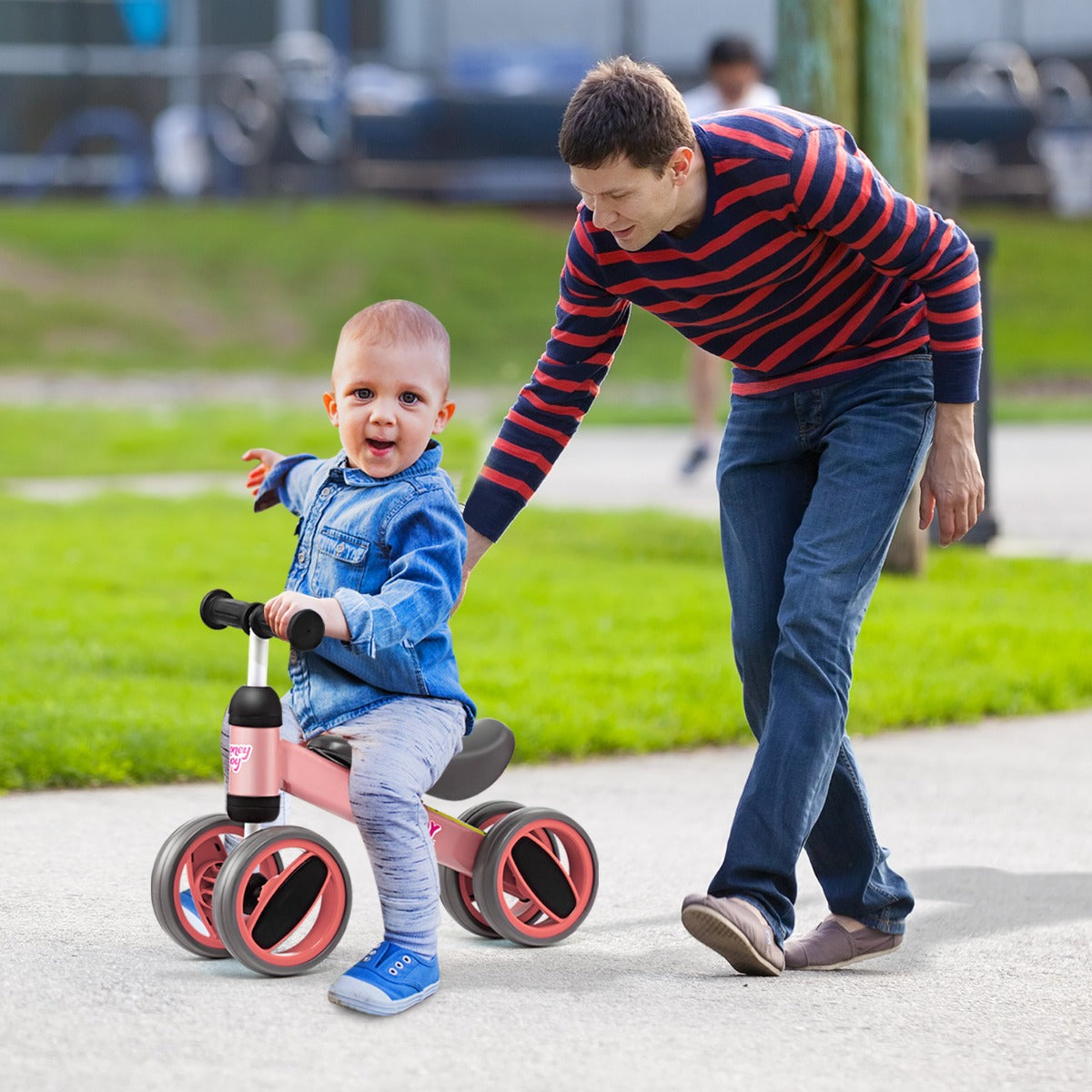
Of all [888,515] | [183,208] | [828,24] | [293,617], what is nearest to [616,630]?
[828,24]

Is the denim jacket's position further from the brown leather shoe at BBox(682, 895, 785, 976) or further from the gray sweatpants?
the brown leather shoe at BBox(682, 895, 785, 976)

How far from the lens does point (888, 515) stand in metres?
3.60

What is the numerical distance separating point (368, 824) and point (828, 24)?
542 centimetres

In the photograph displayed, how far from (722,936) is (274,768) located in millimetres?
847

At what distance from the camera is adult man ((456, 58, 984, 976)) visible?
3398 mm

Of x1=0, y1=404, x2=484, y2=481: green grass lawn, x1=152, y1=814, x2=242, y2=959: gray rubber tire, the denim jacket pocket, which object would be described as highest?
the denim jacket pocket

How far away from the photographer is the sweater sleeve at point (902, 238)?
3400 mm

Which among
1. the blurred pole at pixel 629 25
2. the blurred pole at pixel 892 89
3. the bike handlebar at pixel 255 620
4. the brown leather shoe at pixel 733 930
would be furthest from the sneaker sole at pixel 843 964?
the blurred pole at pixel 629 25

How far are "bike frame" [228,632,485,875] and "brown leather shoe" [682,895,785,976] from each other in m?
0.63

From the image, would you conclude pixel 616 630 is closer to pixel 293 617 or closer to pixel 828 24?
pixel 828 24

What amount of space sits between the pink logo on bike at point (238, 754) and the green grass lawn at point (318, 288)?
16.9m

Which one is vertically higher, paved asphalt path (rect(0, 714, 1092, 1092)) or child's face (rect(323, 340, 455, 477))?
child's face (rect(323, 340, 455, 477))

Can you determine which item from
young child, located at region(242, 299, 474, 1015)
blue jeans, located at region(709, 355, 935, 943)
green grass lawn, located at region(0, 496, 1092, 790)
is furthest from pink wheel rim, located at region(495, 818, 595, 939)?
green grass lawn, located at region(0, 496, 1092, 790)

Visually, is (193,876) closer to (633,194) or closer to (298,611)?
(298,611)
